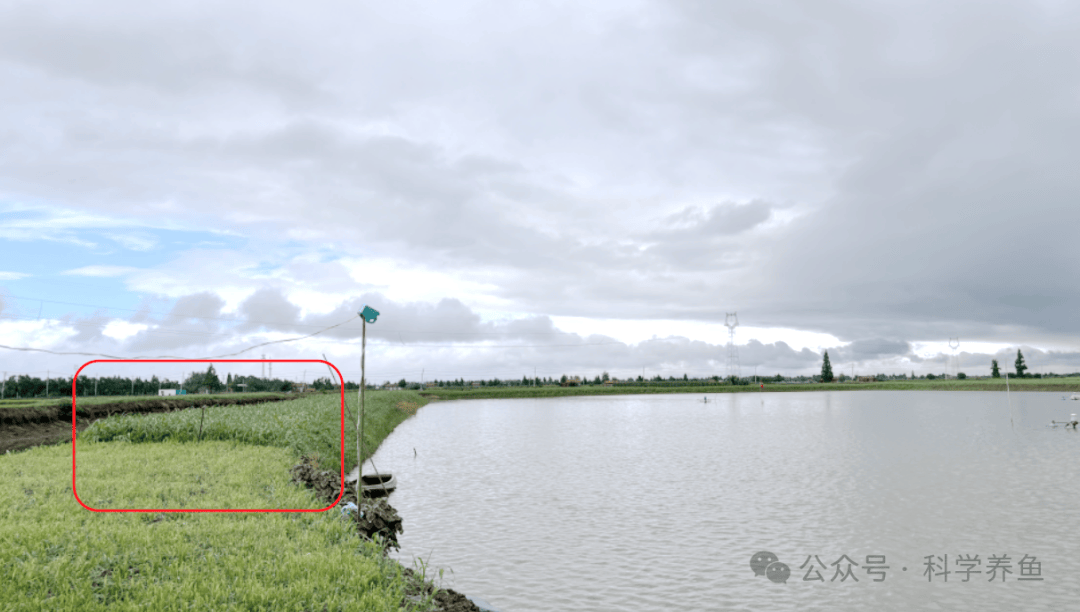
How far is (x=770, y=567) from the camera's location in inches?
586

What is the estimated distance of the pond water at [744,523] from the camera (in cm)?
1335

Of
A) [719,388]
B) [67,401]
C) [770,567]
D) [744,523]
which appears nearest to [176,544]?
[770,567]

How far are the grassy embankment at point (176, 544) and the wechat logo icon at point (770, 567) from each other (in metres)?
8.44

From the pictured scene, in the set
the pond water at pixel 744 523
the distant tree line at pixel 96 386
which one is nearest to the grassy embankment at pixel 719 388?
the distant tree line at pixel 96 386

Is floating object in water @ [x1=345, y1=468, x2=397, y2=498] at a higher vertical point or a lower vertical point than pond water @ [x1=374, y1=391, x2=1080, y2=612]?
higher

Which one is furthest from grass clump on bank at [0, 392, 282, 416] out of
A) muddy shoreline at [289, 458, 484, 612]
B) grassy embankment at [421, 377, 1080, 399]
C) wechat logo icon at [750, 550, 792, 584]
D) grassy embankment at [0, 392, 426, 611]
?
grassy embankment at [421, 377, 1080, 399]

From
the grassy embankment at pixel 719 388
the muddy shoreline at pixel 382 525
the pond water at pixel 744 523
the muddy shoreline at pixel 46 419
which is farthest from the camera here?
the grassy embankment at pixel 719 388

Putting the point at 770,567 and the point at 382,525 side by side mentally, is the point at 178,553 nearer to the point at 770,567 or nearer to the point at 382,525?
the point at 382,525

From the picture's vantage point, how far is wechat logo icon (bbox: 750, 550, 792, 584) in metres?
14.2

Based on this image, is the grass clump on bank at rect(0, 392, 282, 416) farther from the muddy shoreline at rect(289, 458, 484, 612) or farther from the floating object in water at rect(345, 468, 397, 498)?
the muddy shoreline at rect(289, 458, 484, 612)

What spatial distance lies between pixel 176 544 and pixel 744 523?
15.1 m

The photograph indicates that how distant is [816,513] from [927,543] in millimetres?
3996

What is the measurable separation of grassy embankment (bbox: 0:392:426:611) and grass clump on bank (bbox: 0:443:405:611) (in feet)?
0.07

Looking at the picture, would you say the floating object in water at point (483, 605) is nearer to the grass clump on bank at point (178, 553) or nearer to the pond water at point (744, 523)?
the pond water at point (744, 523)
